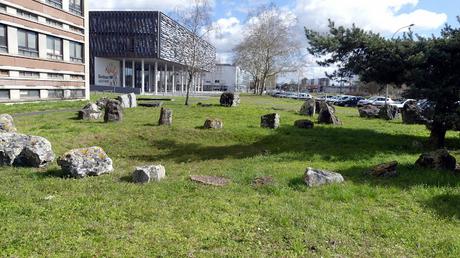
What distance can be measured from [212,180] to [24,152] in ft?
15.4

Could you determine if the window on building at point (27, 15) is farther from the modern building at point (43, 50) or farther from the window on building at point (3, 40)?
the window on building at point (3, 40)

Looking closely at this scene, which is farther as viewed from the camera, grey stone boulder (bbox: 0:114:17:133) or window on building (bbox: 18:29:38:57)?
window on building (bbox: 18:29:38:57)

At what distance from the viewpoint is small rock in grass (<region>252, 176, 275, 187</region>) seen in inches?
305

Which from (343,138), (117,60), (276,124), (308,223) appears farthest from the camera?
(117,60)

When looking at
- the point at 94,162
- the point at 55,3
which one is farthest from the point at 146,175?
the point at 55,3

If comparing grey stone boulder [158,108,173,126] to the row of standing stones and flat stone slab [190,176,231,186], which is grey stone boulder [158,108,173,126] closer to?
the row of standing stones

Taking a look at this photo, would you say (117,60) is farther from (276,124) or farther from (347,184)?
(347,184)

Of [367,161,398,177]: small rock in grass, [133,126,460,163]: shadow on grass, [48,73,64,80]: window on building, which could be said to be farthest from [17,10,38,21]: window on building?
[367,161,398,177]: small rock in grass

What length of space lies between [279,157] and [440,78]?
5.32 m

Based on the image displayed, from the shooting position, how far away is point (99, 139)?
42.2 ft

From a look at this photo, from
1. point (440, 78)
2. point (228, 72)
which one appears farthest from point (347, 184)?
point (228, 72)

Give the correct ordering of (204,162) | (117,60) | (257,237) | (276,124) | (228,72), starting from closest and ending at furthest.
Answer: (257,237)
(204,162)
(276,124)
(117,60)
(228,72)

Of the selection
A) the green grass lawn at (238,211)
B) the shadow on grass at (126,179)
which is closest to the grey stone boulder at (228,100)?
the green grass lawn at (238,211)

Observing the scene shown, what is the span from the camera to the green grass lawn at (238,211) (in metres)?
4.66
